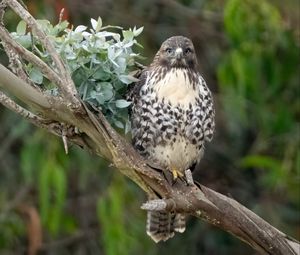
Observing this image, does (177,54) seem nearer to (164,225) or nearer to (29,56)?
(164,225)

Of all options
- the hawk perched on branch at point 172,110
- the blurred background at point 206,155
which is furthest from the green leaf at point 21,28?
the blurred background at point 206,155

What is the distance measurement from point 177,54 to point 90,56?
2.51ft

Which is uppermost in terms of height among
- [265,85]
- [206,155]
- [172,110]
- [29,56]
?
[29,56]

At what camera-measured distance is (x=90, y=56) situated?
4.77m

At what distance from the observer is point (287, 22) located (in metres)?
7.78

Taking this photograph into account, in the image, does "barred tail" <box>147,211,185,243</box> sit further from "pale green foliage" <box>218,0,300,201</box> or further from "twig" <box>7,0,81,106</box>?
"pale green foliage" <box>218,0,300,201</box>

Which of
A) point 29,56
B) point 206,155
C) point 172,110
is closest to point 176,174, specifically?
point 172,110

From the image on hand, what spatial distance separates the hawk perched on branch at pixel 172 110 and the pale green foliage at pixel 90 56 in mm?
413

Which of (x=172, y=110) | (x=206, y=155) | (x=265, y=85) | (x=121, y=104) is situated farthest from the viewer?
(x=206, y=155)

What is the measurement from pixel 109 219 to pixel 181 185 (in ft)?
8.19

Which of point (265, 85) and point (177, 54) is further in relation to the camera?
point (265, 85)

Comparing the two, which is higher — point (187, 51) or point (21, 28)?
point (21, 28)

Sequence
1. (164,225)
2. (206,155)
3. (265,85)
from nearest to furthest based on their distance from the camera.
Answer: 1. (164,225)
2. (265,85)
3. (206,155)

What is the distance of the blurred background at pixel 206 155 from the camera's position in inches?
290
